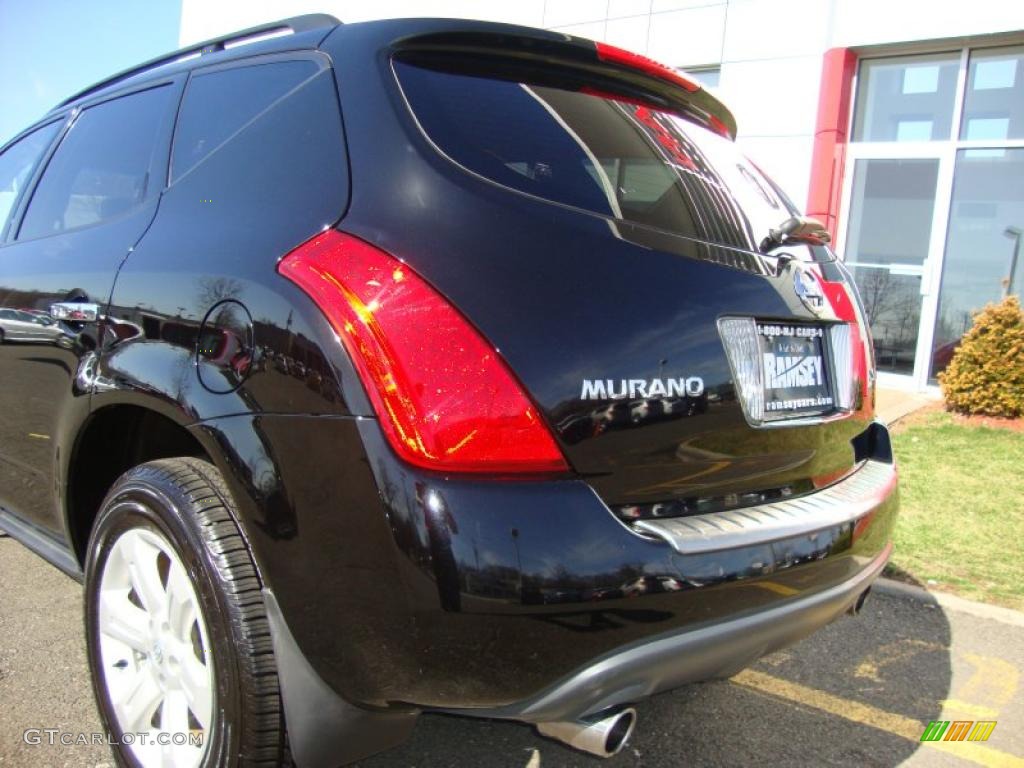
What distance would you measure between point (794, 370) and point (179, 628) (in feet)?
5.25

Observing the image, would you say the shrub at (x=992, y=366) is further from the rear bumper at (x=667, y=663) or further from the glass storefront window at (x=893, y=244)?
the rear bumper at (x=667, y=663)

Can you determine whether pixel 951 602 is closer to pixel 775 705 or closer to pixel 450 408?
pixel 775 705

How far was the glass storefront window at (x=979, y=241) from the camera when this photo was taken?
334 inches

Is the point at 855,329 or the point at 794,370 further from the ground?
the point at 855,329

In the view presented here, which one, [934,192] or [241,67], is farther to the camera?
[934,192]

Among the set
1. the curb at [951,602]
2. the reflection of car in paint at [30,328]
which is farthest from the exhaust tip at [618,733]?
the curb at [951,602]

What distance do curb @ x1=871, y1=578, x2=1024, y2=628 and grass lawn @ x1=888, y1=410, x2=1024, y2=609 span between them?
10 cm

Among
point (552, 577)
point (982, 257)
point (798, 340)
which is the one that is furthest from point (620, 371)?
point (982, 257)

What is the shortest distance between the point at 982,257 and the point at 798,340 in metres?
8.03

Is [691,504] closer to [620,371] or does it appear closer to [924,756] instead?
[620,371]

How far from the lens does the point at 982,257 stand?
862cm

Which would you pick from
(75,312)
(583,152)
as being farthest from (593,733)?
(75,312)

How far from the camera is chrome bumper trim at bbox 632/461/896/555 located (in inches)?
61.5

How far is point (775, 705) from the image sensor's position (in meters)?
2.63
